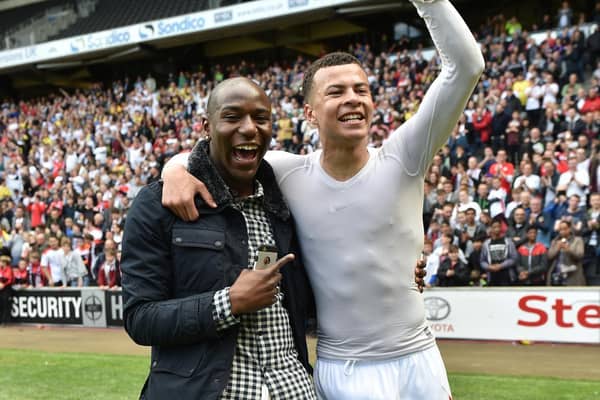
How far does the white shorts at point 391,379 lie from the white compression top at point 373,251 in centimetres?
4

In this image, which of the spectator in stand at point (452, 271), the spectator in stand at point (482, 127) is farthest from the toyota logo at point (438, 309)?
the spectator in stand at point (482, 127)

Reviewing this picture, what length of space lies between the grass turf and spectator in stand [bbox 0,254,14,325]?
4.72 metres

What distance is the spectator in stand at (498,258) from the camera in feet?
34.2

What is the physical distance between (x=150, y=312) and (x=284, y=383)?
0.56 meters

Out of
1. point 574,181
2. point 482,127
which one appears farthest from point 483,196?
point 482,127

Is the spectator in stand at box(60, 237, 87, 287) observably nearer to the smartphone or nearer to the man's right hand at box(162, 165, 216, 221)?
the man's right hand at box(162, 165, 216, 221)

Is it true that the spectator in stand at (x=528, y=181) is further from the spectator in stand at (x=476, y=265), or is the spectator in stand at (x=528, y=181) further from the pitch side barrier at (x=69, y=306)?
the pitch side barrier at (x=69, y=306)

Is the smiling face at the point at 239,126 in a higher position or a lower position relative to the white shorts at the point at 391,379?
higher

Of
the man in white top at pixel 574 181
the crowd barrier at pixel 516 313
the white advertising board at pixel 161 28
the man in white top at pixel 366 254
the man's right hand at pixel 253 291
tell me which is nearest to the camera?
the man's right hand at pixel 253 291

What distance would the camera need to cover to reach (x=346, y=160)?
9.61 ft

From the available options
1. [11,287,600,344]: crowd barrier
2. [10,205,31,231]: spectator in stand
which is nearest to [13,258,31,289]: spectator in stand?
[10,205,31,231]: spectator in stand

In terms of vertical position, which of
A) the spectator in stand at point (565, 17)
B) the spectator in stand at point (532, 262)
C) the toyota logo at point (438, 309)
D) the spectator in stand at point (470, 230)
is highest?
the spectator in stand at point (565, 17)

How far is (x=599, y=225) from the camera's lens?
33.3ft

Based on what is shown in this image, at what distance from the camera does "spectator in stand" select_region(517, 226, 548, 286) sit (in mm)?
10250
